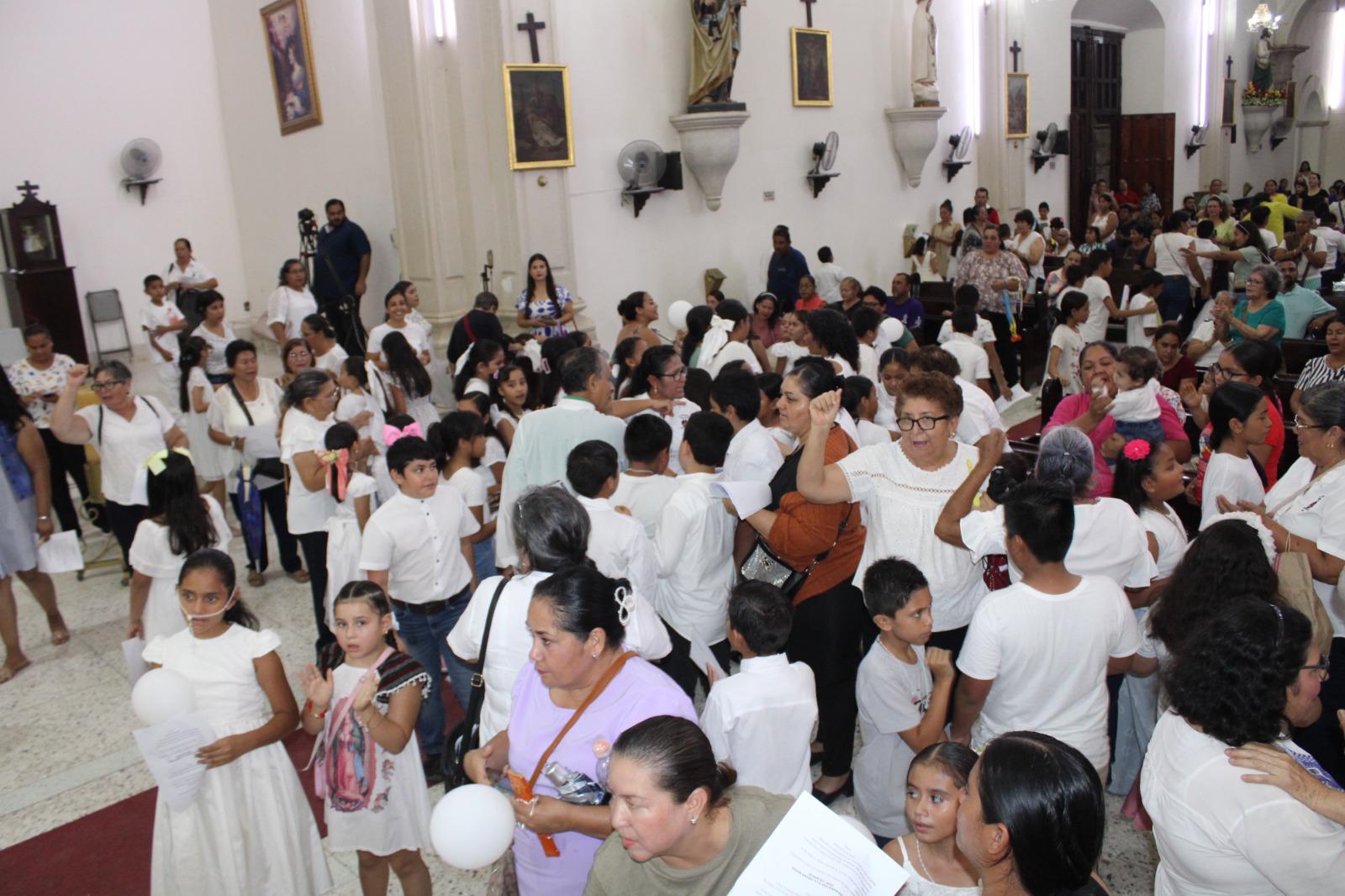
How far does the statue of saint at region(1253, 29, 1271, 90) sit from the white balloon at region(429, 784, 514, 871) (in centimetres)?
2253

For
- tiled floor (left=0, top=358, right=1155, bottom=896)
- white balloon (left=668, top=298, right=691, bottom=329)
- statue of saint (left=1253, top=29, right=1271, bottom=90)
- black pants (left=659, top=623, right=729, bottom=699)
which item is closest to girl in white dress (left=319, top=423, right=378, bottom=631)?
tiled floor (left=0, top=358, right=1155, bottom=896)

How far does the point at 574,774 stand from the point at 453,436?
2418mm

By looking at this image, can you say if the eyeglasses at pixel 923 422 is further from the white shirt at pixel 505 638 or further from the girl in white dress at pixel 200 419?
the girl in white dress at pixel 200 419

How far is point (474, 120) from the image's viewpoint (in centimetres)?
895

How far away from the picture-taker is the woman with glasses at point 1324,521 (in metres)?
3.10

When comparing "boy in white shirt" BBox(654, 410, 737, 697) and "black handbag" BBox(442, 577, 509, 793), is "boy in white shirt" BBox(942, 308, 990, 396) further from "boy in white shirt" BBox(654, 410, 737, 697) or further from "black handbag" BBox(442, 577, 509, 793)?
"black handbag" BBox(442, 577, 509, 793)

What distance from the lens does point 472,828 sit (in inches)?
79.7

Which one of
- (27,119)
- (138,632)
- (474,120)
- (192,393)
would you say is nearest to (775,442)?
(138,632)

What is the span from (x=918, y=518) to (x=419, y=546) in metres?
1.73

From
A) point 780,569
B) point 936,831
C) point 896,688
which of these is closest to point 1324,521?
point 896,688

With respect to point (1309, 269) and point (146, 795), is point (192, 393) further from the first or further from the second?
point (1309, 269)

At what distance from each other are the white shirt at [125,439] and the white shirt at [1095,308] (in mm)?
6319

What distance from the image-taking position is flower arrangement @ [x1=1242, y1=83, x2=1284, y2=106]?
2014 cm

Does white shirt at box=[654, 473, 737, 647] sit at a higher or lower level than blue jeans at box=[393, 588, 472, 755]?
higher
